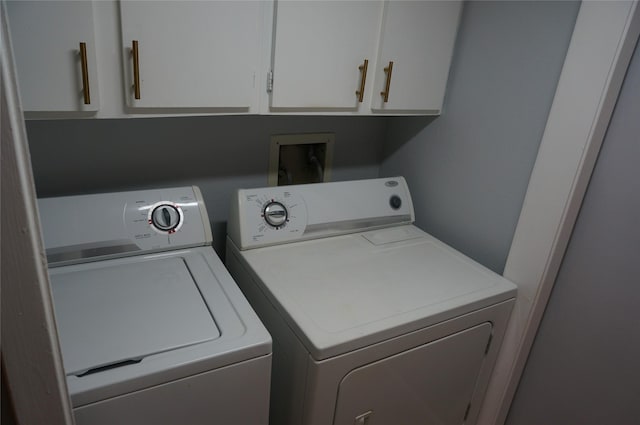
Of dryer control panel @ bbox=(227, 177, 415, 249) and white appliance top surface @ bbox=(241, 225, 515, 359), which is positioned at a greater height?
dryer control panel @ bbox=(227, 177, 415, 249)

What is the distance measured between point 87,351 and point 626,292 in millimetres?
1501

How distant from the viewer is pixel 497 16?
4.63ft

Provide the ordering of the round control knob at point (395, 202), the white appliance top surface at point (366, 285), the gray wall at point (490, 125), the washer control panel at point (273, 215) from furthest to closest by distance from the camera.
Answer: the round control knob at point (395, 202), the washer control panel at point (273, 215), the gray wall at point (490, 125), the white appliance top surface at point (366, 285)

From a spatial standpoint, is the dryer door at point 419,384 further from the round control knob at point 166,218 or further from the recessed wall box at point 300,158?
the recessed wall box at point 300,158

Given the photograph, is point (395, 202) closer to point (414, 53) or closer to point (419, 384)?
point (414, 53)

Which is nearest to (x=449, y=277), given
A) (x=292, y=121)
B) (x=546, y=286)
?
(x=546, y=286)

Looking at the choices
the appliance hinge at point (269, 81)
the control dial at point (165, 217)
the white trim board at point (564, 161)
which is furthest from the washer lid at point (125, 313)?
the white trim board at point (564, 161)

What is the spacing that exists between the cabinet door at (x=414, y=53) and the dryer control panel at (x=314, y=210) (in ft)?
1.16

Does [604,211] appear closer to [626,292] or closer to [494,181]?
[626,292]

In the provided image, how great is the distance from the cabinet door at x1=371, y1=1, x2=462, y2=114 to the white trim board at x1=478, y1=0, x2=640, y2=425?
45cm

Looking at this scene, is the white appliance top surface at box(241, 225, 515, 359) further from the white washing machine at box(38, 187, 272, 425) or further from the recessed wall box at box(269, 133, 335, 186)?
the recessed wall box at box(269, 133, 335, 186)

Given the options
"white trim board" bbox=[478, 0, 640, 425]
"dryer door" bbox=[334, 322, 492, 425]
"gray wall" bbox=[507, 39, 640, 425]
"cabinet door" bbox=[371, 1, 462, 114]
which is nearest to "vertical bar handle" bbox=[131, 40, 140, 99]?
"cabinet door" bbox=[371, 1, 462, 114]

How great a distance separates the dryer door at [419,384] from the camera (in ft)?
3.67

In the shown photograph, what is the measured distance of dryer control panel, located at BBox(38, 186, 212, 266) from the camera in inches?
46.3
